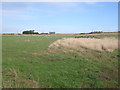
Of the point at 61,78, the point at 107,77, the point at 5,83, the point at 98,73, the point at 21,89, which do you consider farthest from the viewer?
the point at 98,73

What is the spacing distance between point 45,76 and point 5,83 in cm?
201

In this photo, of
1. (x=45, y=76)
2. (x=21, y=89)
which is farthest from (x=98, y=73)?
(x=21, y=89)

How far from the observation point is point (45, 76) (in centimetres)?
858

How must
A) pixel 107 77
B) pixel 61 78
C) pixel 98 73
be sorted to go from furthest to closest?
pixel 98 73 < pixel 107 77 < pixel 61 78

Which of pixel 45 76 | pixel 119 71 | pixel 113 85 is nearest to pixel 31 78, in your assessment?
pixel 45 76

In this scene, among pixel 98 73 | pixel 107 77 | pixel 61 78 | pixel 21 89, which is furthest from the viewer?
pixel 98 73

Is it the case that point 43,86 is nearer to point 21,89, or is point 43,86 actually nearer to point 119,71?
point 21,89

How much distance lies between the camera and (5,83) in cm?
750

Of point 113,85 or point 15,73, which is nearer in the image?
point 113,85

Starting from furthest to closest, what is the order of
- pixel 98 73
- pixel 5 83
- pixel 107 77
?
pixel 98 73
pixel 107 77
pixel 5 83

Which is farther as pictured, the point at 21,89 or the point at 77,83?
the point at 77,83

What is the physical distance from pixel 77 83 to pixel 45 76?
180 cm

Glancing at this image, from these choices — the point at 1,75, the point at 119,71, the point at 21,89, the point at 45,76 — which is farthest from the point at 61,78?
the point at 119,71

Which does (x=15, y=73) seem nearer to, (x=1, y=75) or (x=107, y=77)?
(x=1, y=75)
